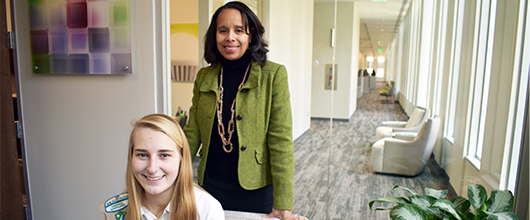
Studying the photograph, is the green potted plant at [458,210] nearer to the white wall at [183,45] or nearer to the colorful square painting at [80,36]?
the white wall at [183,45]

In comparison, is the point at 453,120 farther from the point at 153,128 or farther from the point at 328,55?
the point at 153,128

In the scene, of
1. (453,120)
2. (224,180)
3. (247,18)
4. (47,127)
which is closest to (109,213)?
(224,180)

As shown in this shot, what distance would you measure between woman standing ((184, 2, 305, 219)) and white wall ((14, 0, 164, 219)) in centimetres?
90

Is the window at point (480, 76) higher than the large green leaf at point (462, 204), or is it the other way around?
the window at point (480, 76)

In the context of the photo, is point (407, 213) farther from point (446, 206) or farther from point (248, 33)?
point (248, 33)

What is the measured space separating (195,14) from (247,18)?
59.7 inches

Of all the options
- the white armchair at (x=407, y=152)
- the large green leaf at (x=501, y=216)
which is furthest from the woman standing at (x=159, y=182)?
the white armchair at (x=407, y=152)

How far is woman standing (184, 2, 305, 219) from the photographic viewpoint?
152 cm

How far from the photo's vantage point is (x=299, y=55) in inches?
109

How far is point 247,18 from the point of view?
1.51 m

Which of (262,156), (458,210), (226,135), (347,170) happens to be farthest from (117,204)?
(347,170)

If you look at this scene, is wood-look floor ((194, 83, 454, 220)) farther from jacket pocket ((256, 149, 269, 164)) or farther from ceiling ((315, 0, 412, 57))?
jacket pocket ((256, 149, 269, 164))

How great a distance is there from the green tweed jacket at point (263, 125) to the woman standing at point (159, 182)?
28 cm

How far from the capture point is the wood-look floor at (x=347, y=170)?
254cm
